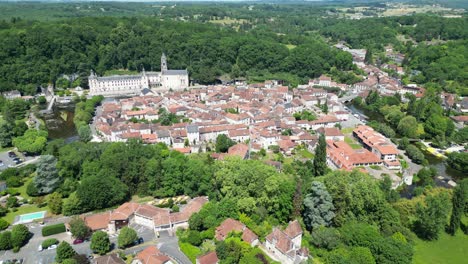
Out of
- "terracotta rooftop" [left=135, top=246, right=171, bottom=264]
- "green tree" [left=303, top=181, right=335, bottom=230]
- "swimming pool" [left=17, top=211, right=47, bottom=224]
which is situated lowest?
"swimming pool" [left=17, top=211, right=47, bottom=224]

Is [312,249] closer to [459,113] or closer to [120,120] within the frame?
[120,120]

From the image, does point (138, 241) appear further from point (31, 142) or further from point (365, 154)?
point (365, 154)

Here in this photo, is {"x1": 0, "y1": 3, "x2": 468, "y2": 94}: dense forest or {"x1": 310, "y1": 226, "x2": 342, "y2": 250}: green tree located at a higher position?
{"x1": 0, "y1": 3, "x2": 468, "y2": 94}: dense forest

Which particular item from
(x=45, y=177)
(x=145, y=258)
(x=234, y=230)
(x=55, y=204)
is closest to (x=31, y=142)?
(x=45, y=177)

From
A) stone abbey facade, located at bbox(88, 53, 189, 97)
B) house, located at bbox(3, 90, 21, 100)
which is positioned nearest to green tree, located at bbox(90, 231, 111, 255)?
stone abbey facade, located at bbox(88, 53, 189, 97)

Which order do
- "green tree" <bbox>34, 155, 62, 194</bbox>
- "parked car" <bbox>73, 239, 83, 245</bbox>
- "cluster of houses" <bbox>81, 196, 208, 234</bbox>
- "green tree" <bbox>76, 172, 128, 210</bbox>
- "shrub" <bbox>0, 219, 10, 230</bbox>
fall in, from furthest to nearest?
"green tree" <bbox>34, 155, 62, 194</bbox>
"green tree" <bbox>76, 172, 128, 210</bbox>
"shrub" <bbox>0, 219, 10, 230</bbox>
"cluster of houses" <bbox>81, 196, 208, 234</bbox>
"parked car" <bbox>73, 239, 83, 245</bbox>

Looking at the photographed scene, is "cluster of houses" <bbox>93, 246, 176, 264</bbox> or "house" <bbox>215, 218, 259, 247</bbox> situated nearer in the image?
"cluster of houses" <bbox>93, 246, 176, 264</bbox>

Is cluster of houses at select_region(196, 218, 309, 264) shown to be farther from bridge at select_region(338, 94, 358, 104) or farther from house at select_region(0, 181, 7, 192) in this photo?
bridge at select_region(338, 94, 358, 104)
